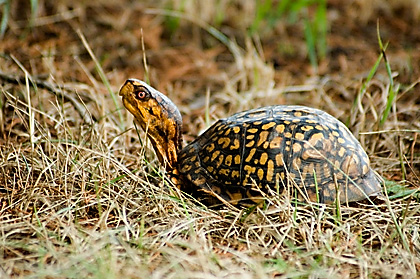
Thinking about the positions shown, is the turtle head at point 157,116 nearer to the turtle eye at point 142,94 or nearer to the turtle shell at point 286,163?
the turtle eye at point 142,94

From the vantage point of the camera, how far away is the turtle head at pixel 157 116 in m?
2.21

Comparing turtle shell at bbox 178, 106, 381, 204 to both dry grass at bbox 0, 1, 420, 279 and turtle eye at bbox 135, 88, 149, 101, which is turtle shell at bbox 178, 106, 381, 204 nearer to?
dry grass at bbox 0, 1, 420, 279

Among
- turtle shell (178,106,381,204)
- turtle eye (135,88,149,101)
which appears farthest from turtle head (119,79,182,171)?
turtle shell (178,106,381,204)

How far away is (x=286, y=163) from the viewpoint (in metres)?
2.04

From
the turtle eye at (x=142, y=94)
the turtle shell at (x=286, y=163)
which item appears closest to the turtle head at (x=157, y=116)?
the turtle eye at (x=142, y=94)

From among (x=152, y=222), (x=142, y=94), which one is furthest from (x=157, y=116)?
(x=152, y=222)

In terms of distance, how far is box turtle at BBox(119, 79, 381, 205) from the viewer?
2033mm

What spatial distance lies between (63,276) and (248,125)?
1018mm

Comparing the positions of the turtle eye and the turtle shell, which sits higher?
the turtle eye

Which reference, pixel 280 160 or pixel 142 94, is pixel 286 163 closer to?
pixel 280 160

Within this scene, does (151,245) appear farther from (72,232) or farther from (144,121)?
(144,121)

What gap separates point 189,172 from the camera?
217cm

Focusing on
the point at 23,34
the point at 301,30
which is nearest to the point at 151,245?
the point at 23,34

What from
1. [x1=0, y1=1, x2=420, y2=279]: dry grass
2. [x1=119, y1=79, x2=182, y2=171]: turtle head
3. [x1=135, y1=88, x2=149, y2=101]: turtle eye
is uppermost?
[x1=135, y1=88, x2=149, y2=101]: turtle eye
